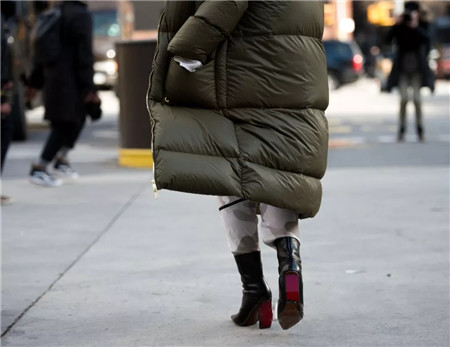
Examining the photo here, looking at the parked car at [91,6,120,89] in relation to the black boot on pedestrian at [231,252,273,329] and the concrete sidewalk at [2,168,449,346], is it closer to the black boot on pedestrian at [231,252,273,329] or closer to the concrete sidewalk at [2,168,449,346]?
the concrete sidewalk at [2,168,449,346]

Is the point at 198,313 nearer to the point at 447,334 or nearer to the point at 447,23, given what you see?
the point at 447,334

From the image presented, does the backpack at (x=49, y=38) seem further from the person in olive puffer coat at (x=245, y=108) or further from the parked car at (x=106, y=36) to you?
the parked car at (x=106, y=36)

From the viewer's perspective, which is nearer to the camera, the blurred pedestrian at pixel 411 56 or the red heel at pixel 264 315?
the red heel at pixel 264 315

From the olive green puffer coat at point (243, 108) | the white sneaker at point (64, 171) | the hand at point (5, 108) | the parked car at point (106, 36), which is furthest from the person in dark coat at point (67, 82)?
the parked car at point (106, 36)

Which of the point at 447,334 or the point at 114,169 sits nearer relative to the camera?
the point at 447,334

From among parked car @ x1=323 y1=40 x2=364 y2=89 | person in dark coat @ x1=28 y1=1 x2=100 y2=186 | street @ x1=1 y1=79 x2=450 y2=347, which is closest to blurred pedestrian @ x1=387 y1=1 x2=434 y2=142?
street @ x1=1 y1=79 x2=450 y2=347

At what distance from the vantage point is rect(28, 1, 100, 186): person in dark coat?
10422 millimetres

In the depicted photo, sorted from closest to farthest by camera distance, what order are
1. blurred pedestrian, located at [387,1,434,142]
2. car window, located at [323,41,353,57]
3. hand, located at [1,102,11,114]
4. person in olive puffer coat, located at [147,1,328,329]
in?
person in olive puffer coat, located at [147,1,328,329] → hand, located at [1,102,11,114] → blurred pedestrian, located at [387,1,434,142] → car window, located at [323,41,353,57]

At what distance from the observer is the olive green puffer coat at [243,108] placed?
4.69 m

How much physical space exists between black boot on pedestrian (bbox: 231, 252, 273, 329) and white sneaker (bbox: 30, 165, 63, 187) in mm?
5745

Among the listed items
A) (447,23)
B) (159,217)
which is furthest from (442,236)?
(447,23)

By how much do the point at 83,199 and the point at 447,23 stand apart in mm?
47302

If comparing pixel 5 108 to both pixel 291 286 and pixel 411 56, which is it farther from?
pixel 411 56

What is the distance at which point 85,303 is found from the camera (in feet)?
18.7
